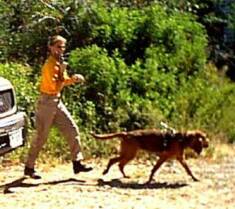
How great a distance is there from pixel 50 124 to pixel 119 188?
1137 millimetres

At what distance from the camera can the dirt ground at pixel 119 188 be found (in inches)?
374

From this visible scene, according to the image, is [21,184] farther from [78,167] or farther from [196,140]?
[196,140]

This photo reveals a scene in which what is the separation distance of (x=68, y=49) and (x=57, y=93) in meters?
5.12

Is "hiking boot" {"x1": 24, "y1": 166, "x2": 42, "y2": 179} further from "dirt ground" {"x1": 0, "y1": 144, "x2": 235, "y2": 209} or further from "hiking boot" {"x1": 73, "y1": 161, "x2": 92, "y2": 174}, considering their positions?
"hiking boot" {"x1": 73, "y1": 161, "x2": 92, "y2": 174}

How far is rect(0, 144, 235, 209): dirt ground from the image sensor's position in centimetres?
951

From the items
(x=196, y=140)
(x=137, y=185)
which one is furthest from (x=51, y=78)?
(x=196, y=140)

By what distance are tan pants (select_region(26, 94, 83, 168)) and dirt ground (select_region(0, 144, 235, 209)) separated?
350mm

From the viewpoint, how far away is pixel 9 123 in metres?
9.89

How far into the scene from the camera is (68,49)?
1571 centimetres

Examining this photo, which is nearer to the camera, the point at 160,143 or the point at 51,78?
the point at 51,78

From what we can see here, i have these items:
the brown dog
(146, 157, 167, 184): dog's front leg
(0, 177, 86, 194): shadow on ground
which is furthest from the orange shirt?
(146, 157, 167, 184): dog's front leg

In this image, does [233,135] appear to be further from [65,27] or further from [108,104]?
[65,27]

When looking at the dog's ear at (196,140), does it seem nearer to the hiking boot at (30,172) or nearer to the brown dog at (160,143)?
the brown dog at (160,143)

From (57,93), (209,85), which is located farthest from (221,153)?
(57,93)
